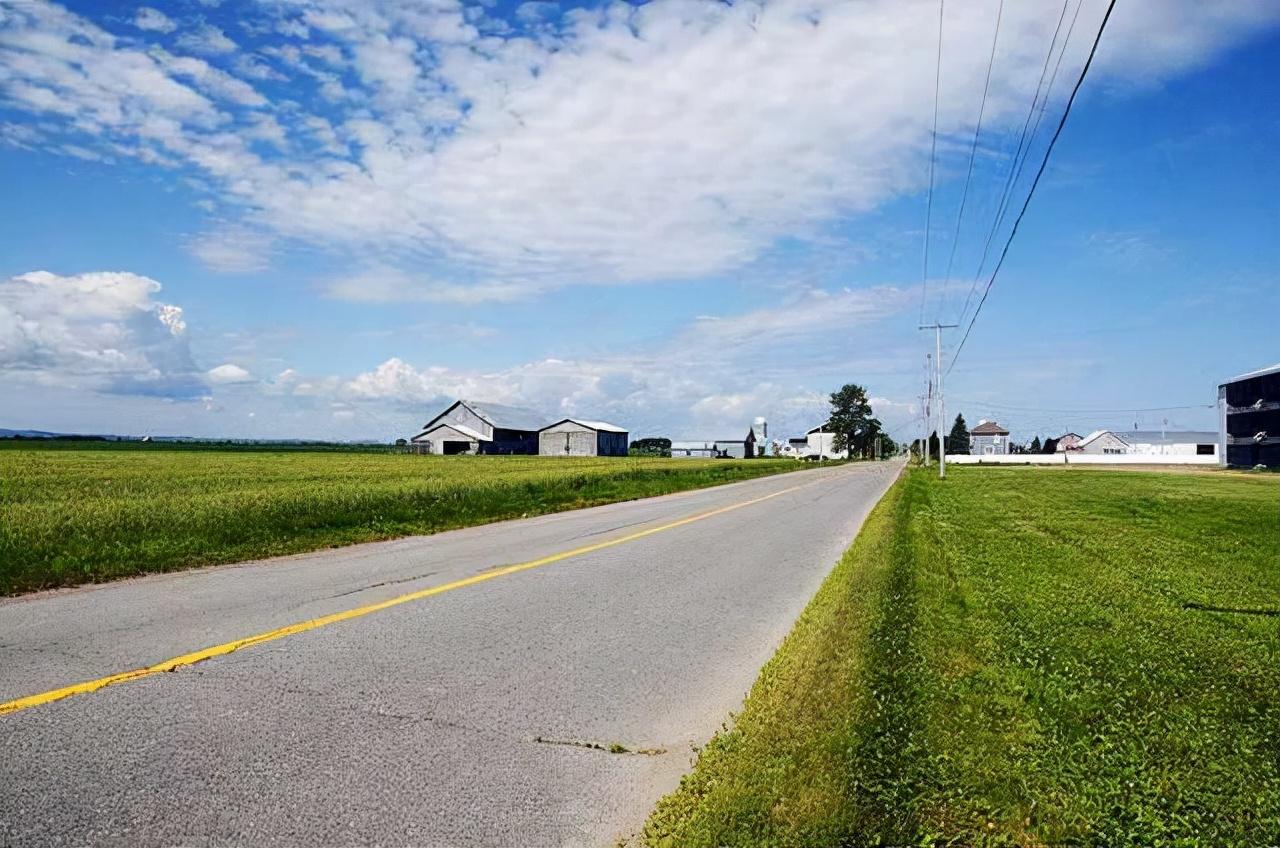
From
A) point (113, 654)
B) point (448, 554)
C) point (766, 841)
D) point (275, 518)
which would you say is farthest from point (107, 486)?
point (766, 841)

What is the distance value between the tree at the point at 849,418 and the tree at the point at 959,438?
41642mm

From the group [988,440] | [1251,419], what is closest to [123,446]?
[1251,419]

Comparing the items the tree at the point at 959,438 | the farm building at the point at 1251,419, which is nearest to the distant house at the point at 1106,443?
the tree at the point at 959,438

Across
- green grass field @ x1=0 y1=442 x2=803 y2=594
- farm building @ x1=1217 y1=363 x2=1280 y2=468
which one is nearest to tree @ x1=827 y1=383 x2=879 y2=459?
farm building @ x1=1217 y1=363 x2=1280 y2=468

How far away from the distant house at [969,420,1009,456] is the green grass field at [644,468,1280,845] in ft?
476

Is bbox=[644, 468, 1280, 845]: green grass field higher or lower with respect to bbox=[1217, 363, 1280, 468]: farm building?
lower

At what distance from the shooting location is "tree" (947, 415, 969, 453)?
176750mm

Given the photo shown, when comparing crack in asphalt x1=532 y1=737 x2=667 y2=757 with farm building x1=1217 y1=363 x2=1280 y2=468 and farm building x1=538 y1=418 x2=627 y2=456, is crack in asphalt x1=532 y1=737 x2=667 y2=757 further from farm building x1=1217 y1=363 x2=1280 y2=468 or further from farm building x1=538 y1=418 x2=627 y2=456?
farm building x1=538 y1=418 x2=627 y2=456

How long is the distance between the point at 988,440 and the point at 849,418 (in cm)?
3196

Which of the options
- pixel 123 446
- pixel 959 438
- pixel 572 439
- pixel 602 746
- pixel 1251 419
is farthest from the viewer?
pixel 959 438

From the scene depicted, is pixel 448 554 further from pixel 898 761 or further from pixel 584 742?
pixel 898 761

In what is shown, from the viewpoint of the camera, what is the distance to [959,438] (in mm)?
180625

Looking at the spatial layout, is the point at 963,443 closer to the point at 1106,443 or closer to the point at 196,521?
the point at 1106,443

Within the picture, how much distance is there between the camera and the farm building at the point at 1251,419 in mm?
61656
